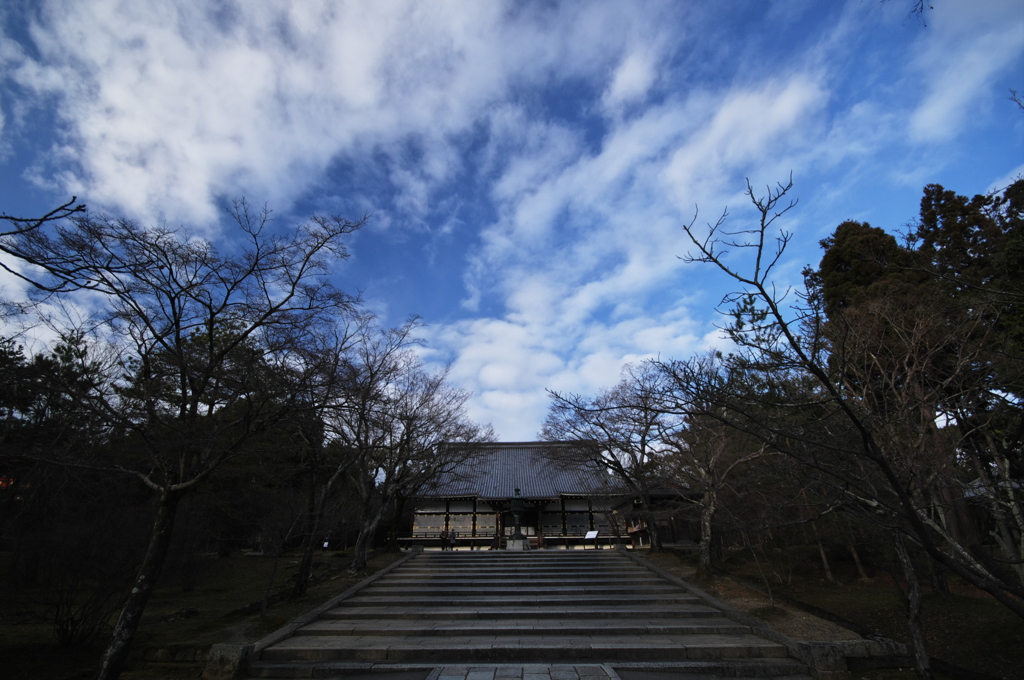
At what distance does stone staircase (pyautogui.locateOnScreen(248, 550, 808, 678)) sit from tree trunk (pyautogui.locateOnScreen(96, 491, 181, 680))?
178cm

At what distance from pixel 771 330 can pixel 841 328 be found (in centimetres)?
649

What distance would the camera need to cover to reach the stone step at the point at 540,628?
8.80 m

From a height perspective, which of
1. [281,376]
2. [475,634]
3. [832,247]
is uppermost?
[832,247]

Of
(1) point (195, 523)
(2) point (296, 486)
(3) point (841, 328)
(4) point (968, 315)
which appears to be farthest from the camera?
(2) point (296, 486)

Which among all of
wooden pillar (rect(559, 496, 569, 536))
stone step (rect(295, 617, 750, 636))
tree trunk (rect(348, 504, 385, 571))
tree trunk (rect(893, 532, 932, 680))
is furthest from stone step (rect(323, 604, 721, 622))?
wooden pillar (rect(559, 496, 569, 536))

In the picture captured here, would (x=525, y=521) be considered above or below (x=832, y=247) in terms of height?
below

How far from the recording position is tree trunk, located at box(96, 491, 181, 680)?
635 centimetres

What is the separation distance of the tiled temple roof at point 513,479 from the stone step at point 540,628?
10.5m

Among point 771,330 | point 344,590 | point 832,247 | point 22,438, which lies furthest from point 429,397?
point 832,247

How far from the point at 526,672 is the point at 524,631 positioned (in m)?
1.98

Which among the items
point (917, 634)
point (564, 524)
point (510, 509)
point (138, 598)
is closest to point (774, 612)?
point (917, 634)

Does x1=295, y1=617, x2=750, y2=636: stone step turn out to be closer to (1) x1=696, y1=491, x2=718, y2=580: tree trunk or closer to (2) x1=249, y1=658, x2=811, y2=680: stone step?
(2) x1=249, y1=658, x2=811, y2=680: stone step

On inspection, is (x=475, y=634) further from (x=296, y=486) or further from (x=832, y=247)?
(x=832, y=247)

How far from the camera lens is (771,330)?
3.62m
